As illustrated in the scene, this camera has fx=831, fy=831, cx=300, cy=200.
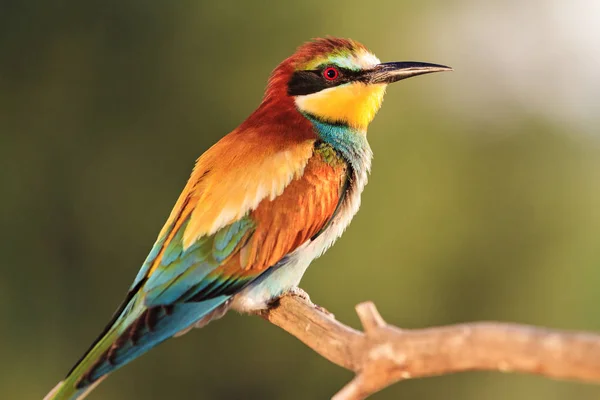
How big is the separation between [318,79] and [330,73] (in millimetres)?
33

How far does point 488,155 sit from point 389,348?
20.0ft

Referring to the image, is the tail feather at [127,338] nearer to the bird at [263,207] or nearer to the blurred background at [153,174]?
the bird at [263,207]

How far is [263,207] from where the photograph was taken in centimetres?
180

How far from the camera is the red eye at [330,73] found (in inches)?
78.5

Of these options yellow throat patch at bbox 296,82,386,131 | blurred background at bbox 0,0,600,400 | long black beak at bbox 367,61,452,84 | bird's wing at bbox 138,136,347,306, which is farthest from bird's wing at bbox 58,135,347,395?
blurred background at bbox 0,0,600,400

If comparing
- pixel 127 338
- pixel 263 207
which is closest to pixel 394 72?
pixel 263 207

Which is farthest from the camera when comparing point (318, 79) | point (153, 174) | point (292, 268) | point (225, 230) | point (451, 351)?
point (153, 174)

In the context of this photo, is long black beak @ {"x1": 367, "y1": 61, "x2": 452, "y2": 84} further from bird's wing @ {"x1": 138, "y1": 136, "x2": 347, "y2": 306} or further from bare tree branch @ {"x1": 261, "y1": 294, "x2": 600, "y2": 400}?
bare tree branch @ {"x1": 261, "y1": 294, "x2": 600, "y2": 400}

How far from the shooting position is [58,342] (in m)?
5.62

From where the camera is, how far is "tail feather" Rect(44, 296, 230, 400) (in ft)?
4.91

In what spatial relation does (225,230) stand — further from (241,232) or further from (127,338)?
(127,338)

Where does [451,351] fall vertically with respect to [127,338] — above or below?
above

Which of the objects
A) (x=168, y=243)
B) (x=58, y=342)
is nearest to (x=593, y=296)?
(x=58, y=342)

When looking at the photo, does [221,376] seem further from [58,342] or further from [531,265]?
[531,265]
